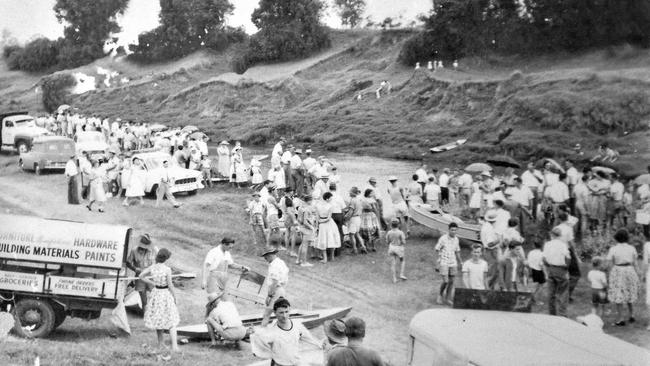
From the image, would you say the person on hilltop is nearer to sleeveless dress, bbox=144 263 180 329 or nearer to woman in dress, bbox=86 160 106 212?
sleeveless dress, bbox=144 263 180 329

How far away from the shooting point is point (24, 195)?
444 inches

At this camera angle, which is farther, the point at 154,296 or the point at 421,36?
the point at 421,36

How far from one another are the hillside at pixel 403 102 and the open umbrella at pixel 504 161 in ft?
0.47

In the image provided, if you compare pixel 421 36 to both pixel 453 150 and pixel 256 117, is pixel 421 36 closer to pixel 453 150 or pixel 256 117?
pixel 453 150

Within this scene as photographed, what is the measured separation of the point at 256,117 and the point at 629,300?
8.39 meters

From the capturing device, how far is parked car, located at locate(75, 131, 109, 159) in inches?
559

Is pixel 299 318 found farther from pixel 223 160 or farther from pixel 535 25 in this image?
pixel 223 160

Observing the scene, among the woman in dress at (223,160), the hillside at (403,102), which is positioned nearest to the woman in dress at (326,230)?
the hillside at (403,102)

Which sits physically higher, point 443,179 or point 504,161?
point 504,161

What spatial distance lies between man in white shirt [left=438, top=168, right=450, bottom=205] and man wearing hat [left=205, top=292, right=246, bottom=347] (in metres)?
6.05

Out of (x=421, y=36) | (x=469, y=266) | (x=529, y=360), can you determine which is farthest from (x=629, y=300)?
(x=421, y=36)

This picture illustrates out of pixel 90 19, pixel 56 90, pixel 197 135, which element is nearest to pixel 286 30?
pixel 90 19

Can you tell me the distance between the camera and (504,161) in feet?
39.4

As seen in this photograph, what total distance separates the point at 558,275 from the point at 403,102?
551cm
